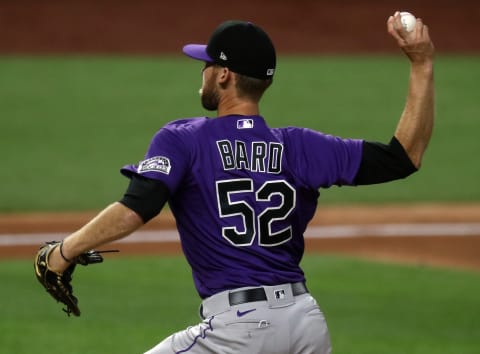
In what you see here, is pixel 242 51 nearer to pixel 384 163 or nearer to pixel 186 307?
pixel 384 163

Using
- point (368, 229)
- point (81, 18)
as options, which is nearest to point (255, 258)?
point (368, 229)

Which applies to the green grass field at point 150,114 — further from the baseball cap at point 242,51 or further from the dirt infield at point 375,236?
the baseball cap at point 242,51

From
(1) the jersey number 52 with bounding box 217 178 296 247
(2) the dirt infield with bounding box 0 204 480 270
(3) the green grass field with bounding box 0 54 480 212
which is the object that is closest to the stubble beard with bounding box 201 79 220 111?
(1) the jersey number 52 with bounding box 217 178 296 247

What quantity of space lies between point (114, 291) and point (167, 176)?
597 cm

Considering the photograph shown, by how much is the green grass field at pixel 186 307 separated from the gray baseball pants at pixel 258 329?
3.61 meters

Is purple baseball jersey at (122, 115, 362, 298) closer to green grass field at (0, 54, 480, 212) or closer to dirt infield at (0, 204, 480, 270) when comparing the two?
dirt infield at (0, 204, 480, 270)

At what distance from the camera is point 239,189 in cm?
427

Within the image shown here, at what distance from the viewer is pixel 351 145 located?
14.6 feet

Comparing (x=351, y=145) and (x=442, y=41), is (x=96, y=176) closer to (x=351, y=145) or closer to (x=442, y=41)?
(x=442, y=41)

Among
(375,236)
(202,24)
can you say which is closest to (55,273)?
(375,236)

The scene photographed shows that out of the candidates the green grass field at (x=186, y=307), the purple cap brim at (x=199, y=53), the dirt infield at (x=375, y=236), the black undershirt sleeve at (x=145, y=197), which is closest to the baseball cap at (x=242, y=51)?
the purple cap brim at (x=199, y=53)

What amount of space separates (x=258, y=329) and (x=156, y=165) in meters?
0.75

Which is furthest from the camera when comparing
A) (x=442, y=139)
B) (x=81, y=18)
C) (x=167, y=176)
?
(x=81, y=18)

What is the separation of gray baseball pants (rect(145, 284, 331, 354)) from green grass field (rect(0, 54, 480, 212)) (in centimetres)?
1071
